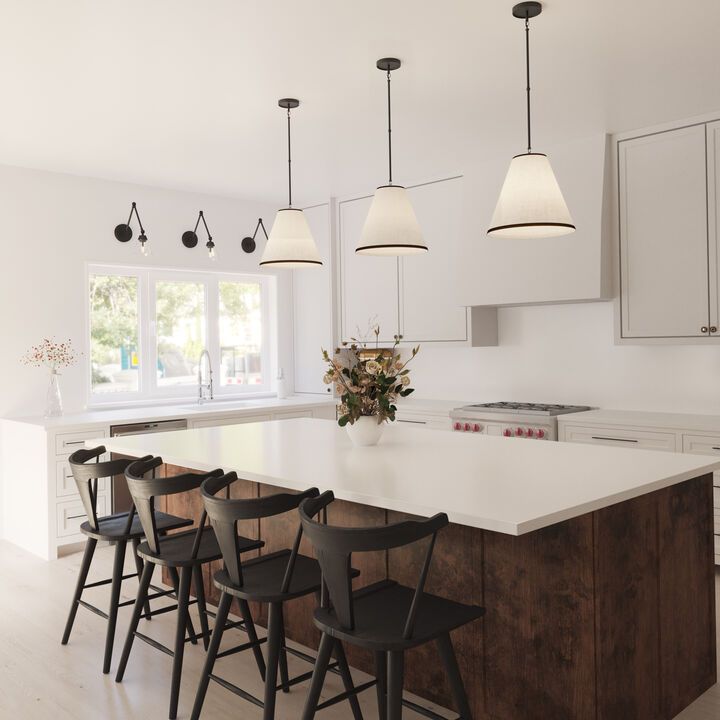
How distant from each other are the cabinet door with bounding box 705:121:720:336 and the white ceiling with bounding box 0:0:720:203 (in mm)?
183

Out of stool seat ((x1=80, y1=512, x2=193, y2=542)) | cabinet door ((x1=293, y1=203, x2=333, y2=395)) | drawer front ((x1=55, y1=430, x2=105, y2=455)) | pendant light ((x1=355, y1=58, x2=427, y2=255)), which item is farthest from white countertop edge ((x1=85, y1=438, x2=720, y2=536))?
cabinet door ((x1=293, y1=203, x2=333, y2=395))

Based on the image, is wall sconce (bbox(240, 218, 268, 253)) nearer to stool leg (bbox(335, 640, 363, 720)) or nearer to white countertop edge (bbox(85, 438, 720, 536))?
white countertop edge (bbox(85, 438, 720, 536))

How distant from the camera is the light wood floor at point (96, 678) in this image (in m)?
2.66

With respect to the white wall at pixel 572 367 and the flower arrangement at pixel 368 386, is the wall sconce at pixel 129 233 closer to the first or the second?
the white wall at pixel 572 367

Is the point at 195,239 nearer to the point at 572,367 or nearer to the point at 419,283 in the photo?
the point at 419,283


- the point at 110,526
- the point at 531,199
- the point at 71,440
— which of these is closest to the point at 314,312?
the point at 71,440

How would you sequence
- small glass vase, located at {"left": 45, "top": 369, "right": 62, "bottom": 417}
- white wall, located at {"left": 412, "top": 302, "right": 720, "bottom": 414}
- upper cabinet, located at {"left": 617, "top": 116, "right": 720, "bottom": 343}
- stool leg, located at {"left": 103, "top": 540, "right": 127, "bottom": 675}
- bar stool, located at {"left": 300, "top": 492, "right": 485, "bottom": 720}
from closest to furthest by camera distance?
bar stool, located at {"left": 300, "top": 492, "right": 485, "bottom": 720} < stool leg, located at {"left": 103, "top": 540, "right": 127, "bottom": 675} < upper cabinet, located at {"left": 617, "top": 116, "right": 720, "bottom": 343} < white wall, located at {"left": 412, "top": 302, "right": 720, "bottom": 414} < small glass vase, located at {"left": 45, "top": 369, "right": 62, "bottom": 417}

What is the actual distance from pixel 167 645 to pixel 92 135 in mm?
2926

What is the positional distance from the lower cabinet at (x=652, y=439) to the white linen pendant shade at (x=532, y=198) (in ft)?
6.66

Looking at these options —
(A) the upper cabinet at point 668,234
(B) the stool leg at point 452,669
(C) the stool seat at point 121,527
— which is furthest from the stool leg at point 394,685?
(A) the upper cabinet at point 668,234

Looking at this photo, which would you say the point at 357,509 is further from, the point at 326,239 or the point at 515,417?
the point at 326,239

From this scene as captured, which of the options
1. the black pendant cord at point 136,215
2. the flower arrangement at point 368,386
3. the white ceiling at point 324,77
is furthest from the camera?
the black pendant cord at point 136,215

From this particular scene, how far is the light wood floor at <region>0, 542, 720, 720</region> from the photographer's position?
8.74 feet

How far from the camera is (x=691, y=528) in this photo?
8.92 ft
